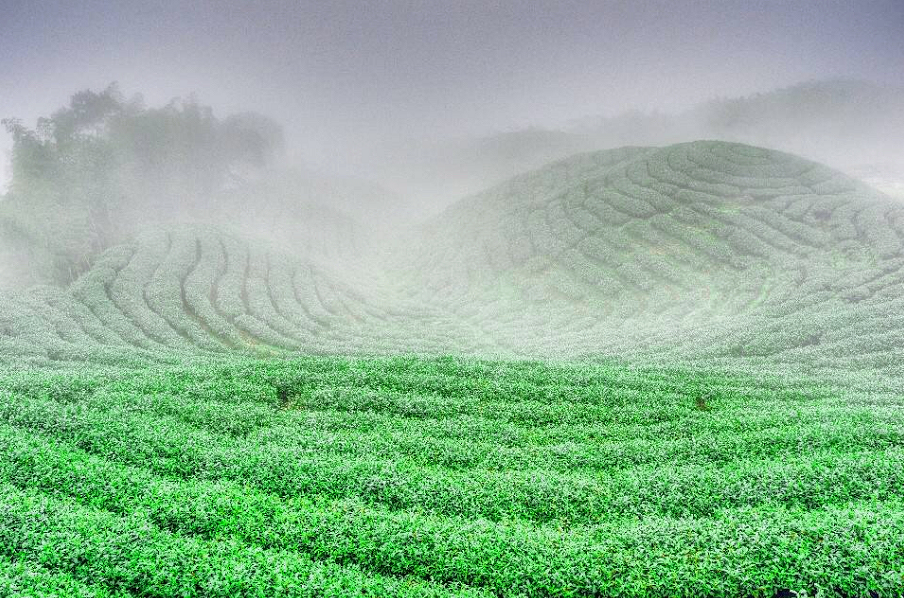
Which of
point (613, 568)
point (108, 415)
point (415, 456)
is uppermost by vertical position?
point (108, 415)

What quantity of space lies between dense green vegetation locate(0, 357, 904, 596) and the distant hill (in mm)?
15418

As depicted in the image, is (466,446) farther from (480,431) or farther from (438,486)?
(438,486)

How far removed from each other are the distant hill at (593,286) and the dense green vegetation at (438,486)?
15418 mm

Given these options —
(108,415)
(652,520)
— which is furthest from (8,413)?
(652,520)

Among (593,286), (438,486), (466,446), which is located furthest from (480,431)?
(593,286)

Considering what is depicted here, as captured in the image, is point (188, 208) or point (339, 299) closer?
point (339, 299)

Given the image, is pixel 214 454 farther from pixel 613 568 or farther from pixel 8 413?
pixel 613 568

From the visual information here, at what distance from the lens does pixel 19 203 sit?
61812mm

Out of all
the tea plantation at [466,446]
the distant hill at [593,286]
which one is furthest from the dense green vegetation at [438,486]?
the distant hill at [593,286]

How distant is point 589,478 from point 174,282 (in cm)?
5038

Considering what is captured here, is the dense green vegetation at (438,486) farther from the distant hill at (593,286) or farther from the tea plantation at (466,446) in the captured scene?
the distant hill at (593,286)

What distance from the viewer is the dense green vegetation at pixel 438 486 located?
1104cm

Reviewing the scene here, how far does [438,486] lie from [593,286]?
4508 cm

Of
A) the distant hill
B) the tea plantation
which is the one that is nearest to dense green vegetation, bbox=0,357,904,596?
the tea plantation
